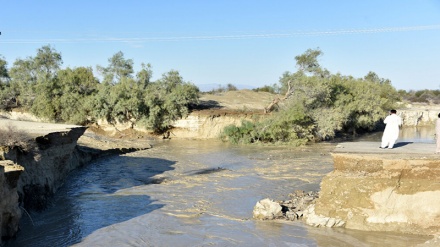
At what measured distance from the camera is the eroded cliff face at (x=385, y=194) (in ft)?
29.7

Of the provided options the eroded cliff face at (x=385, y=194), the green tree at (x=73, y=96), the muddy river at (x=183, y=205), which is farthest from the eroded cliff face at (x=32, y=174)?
the green tree at (x=73, y=96)

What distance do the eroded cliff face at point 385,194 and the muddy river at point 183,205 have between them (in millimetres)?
451

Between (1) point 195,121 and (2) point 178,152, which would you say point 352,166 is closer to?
(2) point 178,152

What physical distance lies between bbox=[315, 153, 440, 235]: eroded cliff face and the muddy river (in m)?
0.45

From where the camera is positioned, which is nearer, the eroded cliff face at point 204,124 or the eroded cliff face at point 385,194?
the eroded cliff face at point 385,194

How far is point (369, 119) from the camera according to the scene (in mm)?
31703

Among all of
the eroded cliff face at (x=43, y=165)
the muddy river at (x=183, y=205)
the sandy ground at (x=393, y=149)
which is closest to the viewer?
the muddy river at (x=183, y=205)

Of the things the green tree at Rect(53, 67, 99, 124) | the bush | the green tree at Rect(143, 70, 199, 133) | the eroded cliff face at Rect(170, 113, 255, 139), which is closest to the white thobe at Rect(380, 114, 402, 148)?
the bush

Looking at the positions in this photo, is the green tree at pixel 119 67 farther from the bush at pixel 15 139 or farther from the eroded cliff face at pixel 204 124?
the bush at pixel 15 139

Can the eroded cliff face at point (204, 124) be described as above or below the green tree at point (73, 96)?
below

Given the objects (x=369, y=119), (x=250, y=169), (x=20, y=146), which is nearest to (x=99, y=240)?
(x=20, y=146)

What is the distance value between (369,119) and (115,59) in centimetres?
2332

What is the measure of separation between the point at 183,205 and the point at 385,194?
5.49 metres

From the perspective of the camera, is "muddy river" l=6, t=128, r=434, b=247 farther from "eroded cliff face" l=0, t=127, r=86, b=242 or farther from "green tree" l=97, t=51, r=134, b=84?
"green tree" l=97, t=51, r=134, b=84
